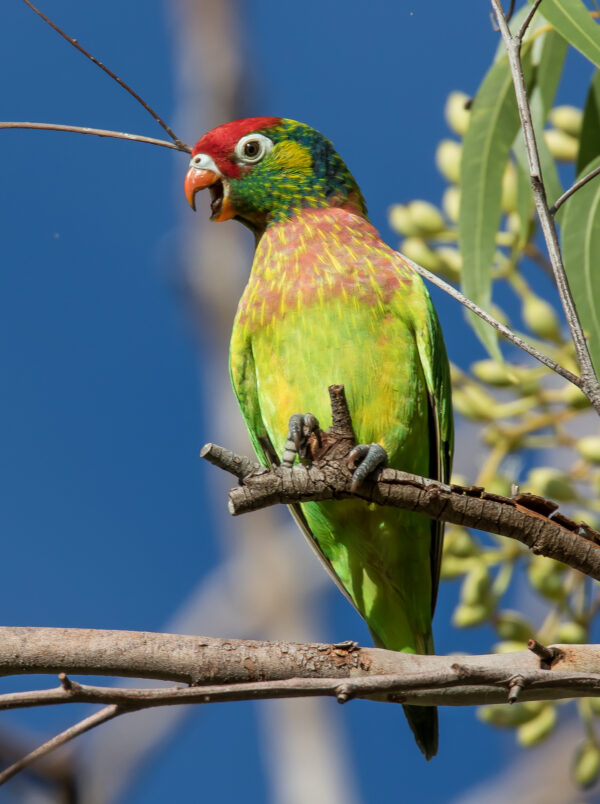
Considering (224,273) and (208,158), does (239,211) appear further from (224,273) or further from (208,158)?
(224,273)

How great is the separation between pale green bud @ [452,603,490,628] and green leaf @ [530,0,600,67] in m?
1.58

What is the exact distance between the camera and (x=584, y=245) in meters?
2.42

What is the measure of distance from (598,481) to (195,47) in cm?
581

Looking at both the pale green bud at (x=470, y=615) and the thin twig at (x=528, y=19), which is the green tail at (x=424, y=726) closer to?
the pale green bud at (x=470, y=615)

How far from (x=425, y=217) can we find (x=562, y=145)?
525 mm

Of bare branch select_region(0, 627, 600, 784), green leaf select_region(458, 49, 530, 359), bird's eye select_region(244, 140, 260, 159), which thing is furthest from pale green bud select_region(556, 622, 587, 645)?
bird's eye select_region(244, 140, 260, 159)

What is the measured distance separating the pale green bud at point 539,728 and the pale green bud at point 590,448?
77 cm

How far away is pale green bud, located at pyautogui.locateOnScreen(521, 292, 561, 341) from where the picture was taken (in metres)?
2.79

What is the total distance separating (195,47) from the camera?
24.6ft

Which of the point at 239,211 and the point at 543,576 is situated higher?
the point at 239,211

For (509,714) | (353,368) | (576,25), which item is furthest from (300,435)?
(509,714)

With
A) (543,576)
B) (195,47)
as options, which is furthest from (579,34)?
(195,47)

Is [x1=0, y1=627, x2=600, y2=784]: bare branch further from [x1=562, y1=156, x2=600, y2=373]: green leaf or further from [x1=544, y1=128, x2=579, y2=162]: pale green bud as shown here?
[x1=544, y1=128, x2=579, y2=162]: pale green bud

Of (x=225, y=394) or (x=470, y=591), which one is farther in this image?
(x=225, y=394)
